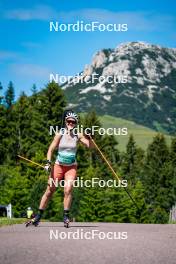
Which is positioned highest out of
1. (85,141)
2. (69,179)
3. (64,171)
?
(85,141)

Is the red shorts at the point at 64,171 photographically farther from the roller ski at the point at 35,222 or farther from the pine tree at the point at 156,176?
the pine tree at the point at 156,176

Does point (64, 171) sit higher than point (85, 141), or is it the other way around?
point (85, 141)

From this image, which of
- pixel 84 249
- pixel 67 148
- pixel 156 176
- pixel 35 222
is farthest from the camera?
pixel 156 176

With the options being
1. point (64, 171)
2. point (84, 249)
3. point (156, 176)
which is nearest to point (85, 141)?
point (64, 171)

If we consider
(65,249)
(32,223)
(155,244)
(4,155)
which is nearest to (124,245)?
(155,244)

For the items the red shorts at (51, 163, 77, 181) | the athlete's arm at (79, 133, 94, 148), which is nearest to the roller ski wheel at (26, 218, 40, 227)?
the red shorts at (51, 163, 77, 181)

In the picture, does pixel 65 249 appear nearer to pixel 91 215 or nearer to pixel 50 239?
pixel 50 239

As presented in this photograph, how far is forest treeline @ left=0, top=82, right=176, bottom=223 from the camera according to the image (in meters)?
53.8

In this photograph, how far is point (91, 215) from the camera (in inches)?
2148

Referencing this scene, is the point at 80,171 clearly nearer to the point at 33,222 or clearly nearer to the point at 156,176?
the point at 156,176

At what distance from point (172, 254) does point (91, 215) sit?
4778 centimetres

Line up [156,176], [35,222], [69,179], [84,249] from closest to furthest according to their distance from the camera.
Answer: [84,249]
[69,179]
[35,222]
[156,176]

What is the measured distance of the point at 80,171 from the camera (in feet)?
201

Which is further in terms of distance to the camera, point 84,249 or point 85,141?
point 85,141
